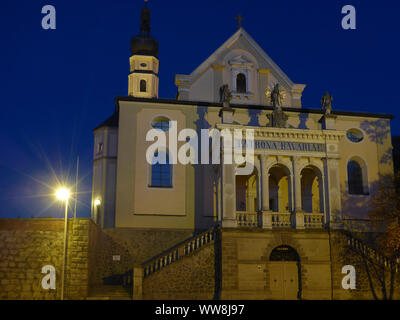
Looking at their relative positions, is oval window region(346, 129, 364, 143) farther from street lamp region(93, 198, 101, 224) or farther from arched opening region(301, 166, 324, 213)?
street lamp region(93, 198, 101, 224)

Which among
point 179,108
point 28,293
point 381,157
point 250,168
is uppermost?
point 179,108

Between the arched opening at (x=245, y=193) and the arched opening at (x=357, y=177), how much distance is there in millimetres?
6495

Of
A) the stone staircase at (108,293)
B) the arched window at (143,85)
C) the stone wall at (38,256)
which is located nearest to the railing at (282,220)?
the stone staircase at (108,293)

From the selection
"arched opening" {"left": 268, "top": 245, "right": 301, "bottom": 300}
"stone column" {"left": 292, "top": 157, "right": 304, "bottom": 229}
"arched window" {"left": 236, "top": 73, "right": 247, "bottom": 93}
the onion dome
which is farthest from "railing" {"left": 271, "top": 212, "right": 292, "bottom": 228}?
the onion dome

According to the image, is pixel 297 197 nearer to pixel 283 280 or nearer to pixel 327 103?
pixel 283 280

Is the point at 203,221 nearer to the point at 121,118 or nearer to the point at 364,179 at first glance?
the point at 121,118

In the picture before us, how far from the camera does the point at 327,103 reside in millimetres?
31781

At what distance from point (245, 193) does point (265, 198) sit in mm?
5061

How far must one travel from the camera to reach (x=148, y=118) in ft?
111

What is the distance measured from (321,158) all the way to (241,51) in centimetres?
1214

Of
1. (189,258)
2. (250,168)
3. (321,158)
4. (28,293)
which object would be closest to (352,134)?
(321,158)

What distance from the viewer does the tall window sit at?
115ft

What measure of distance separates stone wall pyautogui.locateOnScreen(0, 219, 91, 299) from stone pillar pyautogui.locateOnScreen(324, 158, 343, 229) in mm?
13169

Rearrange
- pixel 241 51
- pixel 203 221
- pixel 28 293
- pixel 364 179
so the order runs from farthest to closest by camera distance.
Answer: pixel 241 51 → pixel 364 179 → pixel 203 221 → pixel 28 293
